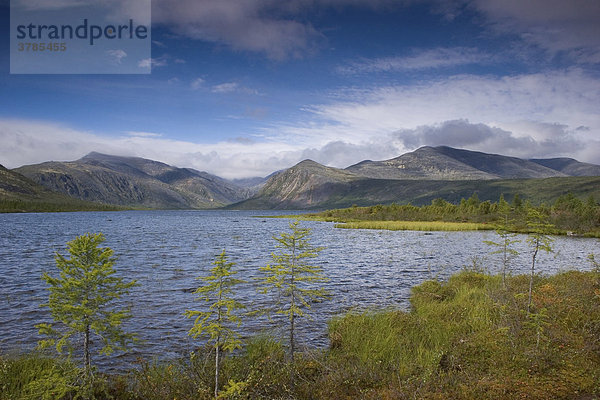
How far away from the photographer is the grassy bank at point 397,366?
31.9 feet

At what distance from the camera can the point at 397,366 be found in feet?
40.4

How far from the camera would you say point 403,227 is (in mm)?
100562

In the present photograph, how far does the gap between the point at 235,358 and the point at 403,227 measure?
93.6 m

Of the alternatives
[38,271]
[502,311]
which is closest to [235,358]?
[502,311]

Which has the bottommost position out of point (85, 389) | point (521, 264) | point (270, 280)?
point (521, 264)

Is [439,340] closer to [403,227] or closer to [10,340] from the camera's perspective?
[10,340]

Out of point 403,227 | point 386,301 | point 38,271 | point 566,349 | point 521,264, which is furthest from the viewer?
point 403,227

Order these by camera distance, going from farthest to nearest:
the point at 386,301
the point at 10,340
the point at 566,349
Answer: the point at 386,301 → the point at 10,340 → the point at 566,349

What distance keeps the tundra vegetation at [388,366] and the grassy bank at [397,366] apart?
0.13 ft

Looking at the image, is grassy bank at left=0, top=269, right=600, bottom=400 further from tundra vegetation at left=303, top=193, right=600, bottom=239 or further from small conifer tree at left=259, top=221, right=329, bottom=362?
tundra vegetation at left=303, top=193, right=600, bottom=239

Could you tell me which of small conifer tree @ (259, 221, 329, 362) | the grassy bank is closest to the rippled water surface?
the grassy bank

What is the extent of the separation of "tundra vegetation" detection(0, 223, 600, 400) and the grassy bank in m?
0.04

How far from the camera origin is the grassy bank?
9.73 metres

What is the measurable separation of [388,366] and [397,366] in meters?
0.38
